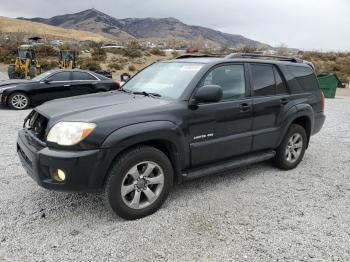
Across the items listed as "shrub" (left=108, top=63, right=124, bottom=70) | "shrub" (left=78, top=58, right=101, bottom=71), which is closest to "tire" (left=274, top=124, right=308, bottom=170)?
"shrub" (left=78, top=58, right=101, bottom=71)

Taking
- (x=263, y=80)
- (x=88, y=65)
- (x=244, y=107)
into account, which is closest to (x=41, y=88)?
(x=263, y=80)

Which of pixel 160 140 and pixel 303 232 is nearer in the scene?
pixel 303 232

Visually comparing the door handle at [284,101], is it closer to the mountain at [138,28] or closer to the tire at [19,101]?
the tire at [19,101]

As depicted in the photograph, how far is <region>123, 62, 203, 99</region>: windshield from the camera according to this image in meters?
4.04

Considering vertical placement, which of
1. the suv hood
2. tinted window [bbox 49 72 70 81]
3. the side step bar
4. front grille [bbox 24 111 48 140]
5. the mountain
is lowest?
the side step bar

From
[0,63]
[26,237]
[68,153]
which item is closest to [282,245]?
[68,153]

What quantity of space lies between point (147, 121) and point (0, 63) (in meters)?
29.8

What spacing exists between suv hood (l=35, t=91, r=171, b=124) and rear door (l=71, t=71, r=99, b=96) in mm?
6958

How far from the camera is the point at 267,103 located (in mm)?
4660

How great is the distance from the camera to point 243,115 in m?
4.34

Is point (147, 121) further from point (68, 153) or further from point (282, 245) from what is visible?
point (282, 245)

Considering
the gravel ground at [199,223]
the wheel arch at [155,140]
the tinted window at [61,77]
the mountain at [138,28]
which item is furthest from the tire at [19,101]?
the mountain at [138,28]

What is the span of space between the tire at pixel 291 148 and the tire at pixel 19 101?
8.09 meters

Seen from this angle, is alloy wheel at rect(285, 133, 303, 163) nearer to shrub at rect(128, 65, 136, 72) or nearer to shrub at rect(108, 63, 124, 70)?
shrub at rect(128, 65, 136, 72)
